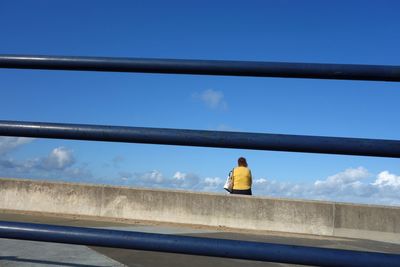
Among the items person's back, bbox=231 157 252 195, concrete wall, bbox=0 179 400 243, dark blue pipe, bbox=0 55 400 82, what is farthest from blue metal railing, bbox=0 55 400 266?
person's back, bbox=231 157 252 195

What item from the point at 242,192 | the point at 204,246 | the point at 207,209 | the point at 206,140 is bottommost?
the point at 207,209

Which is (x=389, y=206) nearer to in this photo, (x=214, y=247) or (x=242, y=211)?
(x=242, y=211)

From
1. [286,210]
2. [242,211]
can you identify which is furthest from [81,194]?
[286,210]

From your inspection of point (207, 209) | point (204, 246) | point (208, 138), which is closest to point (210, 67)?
point (208, 138)

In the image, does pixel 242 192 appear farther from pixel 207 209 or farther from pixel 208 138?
pixel 208 138

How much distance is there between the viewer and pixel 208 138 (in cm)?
147

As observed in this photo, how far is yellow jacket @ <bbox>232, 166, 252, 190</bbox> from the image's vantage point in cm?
994

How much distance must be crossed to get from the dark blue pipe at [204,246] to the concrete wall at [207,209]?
792 cm

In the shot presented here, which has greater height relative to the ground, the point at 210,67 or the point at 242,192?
the point at 210,67

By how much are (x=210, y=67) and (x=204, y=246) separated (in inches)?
22.7

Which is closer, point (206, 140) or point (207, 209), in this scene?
point (206, 140)

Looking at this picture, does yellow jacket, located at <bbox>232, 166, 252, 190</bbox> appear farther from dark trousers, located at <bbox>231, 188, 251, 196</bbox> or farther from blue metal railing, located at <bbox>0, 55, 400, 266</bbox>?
blue metal railing, located at <bbox>0, 55, 400, 266</bbox>

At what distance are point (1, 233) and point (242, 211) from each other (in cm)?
803

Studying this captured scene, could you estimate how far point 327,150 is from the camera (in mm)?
1421
